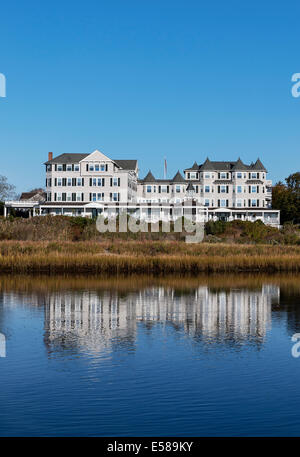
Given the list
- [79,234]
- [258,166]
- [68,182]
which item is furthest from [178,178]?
[79,234]

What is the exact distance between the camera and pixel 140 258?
41625 mm

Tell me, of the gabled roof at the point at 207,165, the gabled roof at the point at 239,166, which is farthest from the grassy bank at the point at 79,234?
the gabled roof at the point at 207,165

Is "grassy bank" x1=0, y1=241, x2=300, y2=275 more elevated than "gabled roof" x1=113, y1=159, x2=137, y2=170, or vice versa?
"gabled roof" x1=113, y1=159, x2=137, y2=170

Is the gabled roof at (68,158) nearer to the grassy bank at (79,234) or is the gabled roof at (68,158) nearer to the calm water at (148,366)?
the grassy bank at (79,234)

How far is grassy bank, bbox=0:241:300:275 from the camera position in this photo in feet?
133

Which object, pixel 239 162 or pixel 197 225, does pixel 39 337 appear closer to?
pixel 197 225

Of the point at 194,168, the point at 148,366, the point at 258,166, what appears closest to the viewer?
the point at 148,366

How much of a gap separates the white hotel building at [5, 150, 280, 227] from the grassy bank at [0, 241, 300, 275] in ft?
106

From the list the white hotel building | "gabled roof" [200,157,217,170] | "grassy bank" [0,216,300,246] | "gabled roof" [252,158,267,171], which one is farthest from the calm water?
"gabled roof" [252,158,267,171]

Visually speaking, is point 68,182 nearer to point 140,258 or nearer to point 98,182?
point 98,182

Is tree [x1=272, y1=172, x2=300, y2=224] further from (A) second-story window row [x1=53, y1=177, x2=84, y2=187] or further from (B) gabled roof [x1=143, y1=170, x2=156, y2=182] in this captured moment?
(A) second-story window row [x1=53, y1=177, x2=84, y2=187]

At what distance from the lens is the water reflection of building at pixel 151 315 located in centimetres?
2022

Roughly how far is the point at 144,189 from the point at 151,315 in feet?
236

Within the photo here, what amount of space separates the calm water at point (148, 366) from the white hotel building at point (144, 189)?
5152 cm
